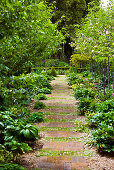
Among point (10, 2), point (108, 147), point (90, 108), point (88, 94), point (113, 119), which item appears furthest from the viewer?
point (88, 94)

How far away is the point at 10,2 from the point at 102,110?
3207 millimetres

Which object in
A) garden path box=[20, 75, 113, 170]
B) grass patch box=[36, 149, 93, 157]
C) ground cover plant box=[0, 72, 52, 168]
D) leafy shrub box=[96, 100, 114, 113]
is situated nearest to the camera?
ground cover plant box=[0, 72, 52, 168]

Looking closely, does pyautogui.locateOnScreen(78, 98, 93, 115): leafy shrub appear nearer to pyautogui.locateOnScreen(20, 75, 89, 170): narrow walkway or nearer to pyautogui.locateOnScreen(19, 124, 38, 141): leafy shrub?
pyautogui.locateOnScreen(20, 75, 89, 170): narrow walkway

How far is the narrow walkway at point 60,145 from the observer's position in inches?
115

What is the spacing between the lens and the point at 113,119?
12.6 ft

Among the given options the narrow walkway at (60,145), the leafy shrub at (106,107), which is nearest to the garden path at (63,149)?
the narrow walkway at (60,145)

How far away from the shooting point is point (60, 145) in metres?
3.60

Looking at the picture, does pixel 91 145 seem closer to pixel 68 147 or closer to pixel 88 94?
pixel 68 147

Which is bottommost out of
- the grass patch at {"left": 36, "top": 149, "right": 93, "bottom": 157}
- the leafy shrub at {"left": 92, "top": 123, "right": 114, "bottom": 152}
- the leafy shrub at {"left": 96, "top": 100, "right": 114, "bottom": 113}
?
the grass patch at {"left": 36, "top": 149, "right": 93, "bottom": 157}

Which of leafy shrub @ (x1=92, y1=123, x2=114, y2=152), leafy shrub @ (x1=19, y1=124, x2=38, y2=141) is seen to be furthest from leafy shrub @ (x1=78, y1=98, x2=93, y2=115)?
leafy shrub @ (x1=19, y1=124, x2=38, y2=141)

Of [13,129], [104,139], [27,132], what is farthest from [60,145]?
[13,129]

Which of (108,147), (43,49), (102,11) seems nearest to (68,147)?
(108,147)

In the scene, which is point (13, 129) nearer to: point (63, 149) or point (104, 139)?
point (63, 149)

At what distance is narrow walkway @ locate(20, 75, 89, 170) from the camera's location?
9.62ft
